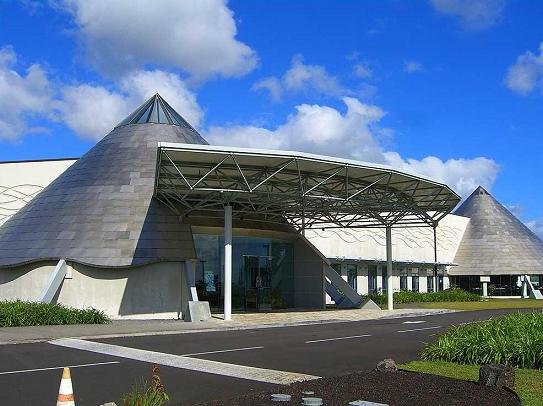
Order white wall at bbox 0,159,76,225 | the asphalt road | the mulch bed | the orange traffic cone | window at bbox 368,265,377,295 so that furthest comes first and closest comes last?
1. window at bbox 368,265,377,295
2. white wall at bbox 0,159,76,225
3. the asphalt road
4. the mulch bed
5. the orange traffic cone

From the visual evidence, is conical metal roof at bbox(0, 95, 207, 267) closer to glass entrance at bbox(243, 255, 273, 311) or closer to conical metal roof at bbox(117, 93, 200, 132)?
conical metal roof at bbox(117, 93, 200, 132)

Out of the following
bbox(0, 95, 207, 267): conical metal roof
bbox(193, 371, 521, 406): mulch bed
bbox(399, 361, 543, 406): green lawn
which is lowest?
bbox(399, 361, 543, 406): green lawn

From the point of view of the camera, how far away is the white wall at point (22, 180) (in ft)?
121

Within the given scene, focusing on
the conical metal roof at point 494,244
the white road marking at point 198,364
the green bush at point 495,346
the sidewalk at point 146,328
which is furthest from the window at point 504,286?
the white road marking at point 198,364

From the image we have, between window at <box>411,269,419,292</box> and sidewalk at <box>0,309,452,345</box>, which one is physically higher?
window at <box>411,269,419,292</box>

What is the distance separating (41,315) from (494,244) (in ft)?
161

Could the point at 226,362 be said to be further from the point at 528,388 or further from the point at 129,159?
the point at 129,159

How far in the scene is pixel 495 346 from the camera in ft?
41.8

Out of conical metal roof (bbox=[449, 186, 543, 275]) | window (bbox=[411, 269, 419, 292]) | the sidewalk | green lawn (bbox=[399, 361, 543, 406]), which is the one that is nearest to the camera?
green lawn (bbox=[399, 361, 543, 406])

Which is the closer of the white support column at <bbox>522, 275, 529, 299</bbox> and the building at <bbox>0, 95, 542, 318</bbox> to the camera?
the building at <bbox>0, 95, 542, 318</bbox>

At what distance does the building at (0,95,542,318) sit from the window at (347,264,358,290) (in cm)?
1095

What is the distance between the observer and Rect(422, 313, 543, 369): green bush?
1227 centimetres

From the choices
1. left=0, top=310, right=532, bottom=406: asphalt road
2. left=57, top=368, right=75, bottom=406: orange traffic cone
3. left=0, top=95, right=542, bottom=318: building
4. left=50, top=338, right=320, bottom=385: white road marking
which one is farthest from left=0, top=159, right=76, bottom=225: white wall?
left=57, top=368, right=75, bottom=406: orange traffic cone

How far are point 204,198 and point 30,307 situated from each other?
31.3 ft
